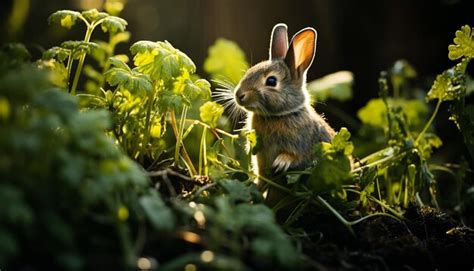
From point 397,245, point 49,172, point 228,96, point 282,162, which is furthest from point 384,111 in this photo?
point 49,172

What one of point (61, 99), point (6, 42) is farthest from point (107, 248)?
point (6, 42)

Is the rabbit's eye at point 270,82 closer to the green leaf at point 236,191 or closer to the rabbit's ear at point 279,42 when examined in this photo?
the rabbit's ear at point 279,42

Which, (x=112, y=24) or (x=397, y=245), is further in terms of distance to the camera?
(x=112, y=24)

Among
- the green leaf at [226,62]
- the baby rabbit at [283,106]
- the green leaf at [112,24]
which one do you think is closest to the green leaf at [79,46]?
the green leaf at [112,24]

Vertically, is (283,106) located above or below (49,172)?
below

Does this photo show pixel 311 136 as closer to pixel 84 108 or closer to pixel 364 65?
pixel 84 108

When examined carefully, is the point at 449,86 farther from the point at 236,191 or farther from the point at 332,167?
the point at 236,191
